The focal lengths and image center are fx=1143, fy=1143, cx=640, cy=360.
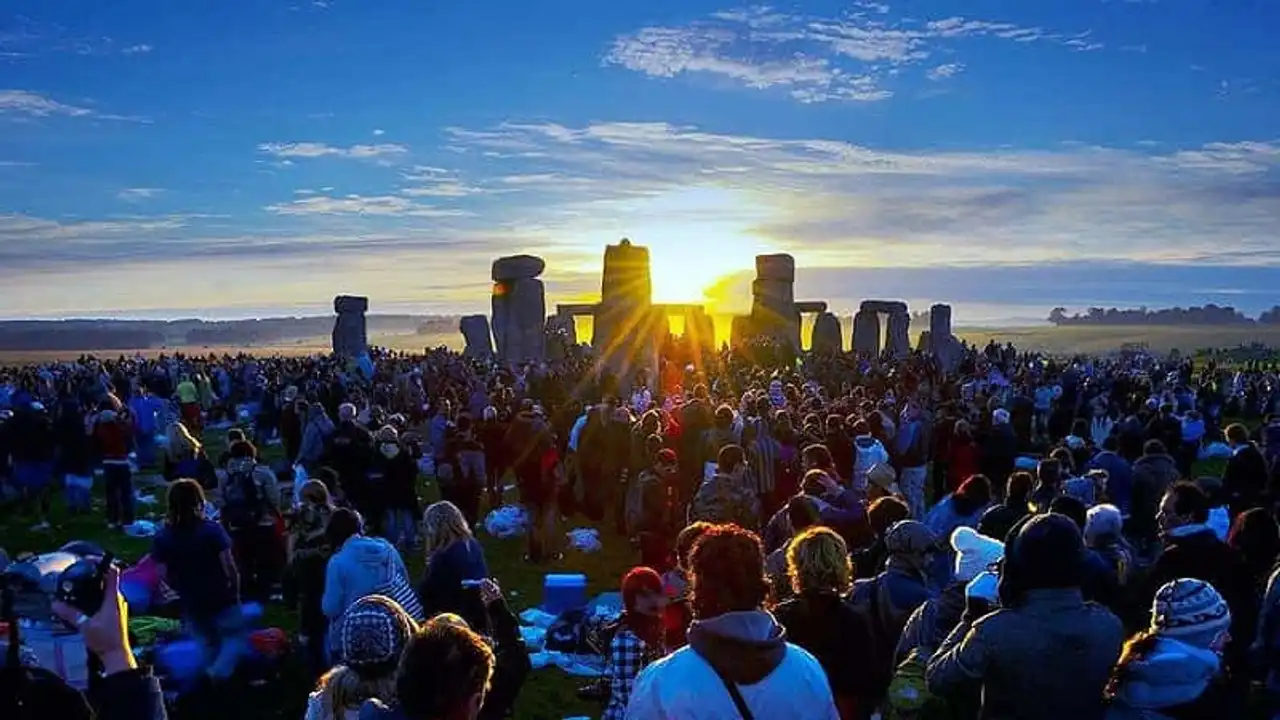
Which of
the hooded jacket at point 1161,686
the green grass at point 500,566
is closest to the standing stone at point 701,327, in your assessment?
the green grass at point 500,566

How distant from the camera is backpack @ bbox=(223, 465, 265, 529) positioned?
35.1 feet

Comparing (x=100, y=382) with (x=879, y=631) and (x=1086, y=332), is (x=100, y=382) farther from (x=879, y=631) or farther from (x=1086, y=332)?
(x=1086, y=332)

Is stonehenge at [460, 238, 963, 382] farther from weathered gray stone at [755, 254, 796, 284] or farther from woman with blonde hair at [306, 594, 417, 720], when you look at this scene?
woman with blonde hair at [306, 594, 417, 720]

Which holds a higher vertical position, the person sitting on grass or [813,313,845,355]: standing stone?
[813,313,845,355]: standing stone

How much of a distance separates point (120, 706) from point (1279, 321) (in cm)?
17164

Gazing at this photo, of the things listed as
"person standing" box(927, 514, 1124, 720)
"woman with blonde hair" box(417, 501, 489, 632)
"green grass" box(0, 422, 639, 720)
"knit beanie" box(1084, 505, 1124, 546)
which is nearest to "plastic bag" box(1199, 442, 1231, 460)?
"green grass" box(0, 422, 639, 720)

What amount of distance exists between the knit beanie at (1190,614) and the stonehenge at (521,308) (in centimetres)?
3021

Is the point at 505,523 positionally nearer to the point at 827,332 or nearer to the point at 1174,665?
the point at 1174,665

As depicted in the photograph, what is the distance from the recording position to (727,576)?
387 cm

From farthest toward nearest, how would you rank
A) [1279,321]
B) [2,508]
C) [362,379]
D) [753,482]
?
[1279,321] < [362,379] < [2,508] < [753,482]

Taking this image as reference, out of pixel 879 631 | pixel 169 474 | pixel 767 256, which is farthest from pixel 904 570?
pixel 767 256

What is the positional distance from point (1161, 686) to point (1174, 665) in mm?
96

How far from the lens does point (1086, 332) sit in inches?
6093

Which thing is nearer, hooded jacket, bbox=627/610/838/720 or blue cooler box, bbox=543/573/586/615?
hooded jacket, bbox=627/610/838/720
